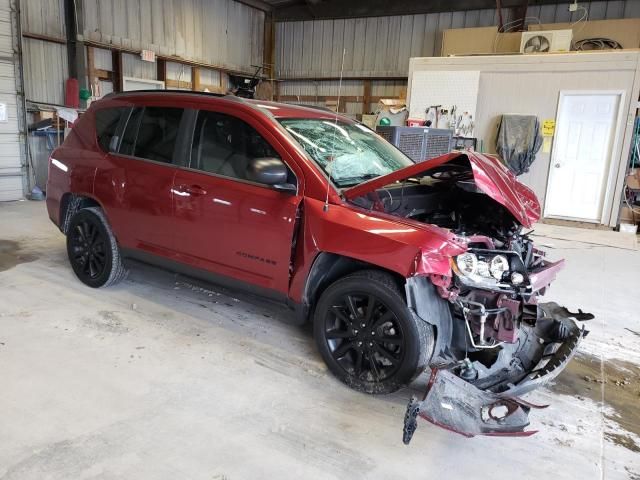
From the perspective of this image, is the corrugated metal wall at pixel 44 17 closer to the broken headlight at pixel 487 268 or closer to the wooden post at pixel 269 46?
the wooden post at pixel 269 46

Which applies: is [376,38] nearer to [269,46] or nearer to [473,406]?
[269,46]

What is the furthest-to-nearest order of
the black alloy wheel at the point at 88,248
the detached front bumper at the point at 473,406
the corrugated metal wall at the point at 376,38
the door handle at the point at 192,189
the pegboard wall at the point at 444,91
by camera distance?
the corrugated metal wall at the point at 376,38 < the pegboard wall at the point at 444,91 < the black alloy wheel at the point at 88,248 < the door handle at the point at 192,189 < the detached front bumper at the point at 473,406

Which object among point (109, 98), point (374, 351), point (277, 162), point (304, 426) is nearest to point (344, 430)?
point (304, 426)

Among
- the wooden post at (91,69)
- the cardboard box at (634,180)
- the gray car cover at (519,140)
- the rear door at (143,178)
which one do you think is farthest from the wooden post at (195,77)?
the cardboard box at (634,180)

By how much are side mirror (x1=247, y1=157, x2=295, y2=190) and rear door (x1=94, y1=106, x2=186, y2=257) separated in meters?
0.88

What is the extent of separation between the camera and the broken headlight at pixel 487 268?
2342mm

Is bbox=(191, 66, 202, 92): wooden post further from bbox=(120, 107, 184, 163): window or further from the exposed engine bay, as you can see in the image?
the exposed engine bay

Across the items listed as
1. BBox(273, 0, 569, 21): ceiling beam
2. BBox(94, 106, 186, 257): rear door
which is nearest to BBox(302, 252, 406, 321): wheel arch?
BBox(94, 106, 186, 257): rear door

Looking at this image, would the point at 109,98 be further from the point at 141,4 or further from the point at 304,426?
the point at 141,4

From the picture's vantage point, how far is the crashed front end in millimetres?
2127

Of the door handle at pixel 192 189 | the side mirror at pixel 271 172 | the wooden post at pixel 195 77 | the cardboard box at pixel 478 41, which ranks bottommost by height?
the door handle at pixel 192 189

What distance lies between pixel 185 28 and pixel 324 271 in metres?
11.3

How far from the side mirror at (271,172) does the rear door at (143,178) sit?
877 millimetres

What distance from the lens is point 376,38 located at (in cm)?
1328
